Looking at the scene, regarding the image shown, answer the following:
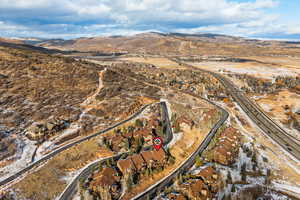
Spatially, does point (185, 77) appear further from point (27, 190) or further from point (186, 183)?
point (27, 190)

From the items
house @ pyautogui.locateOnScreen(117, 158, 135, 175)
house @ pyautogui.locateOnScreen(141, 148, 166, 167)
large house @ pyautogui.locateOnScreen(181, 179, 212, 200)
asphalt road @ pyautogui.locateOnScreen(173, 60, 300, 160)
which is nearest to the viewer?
large house @ pyautogui.locateOnScreen(181, 179, 212, 200)

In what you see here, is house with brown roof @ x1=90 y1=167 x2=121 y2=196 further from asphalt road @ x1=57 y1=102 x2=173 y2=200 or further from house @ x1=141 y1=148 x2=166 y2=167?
house @ x1=141 y1=148 x2=166 y2=167

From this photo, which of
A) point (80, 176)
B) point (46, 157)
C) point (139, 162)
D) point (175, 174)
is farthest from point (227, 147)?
point (46, 157)

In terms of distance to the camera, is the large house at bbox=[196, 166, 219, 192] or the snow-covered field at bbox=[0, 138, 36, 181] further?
the snow-covered field at bbox=[0, 138, 36, 181]

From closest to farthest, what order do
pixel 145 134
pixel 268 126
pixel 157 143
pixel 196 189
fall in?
pixel 196 189
pixel 157 143
pixel 145 134
pixel 268 126

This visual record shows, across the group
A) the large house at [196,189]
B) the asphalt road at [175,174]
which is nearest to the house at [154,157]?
the asphalt road at [175,174]

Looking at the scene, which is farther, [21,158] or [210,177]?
[21,158]

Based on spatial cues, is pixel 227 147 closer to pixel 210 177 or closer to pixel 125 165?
pixel 210 177

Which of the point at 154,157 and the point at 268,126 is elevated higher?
the point at 154,157

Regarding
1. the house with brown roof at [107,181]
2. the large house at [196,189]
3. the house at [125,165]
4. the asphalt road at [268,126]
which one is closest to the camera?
the large house at [196,189]

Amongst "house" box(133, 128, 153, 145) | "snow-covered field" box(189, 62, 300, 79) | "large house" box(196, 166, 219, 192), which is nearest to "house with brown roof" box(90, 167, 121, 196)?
"house" box(133, 128, 153, 145)

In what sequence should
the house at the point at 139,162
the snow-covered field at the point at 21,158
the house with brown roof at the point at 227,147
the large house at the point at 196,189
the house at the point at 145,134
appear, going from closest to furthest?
the large house at the point at 196,189
the snow-covered field at the point at 21,158
the house at the point at 139,162
the house with brown roof at the point at 227,147
the house at the point at 145,134

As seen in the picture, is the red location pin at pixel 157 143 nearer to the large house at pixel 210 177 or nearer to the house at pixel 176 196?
the large house at pixel 210 177
